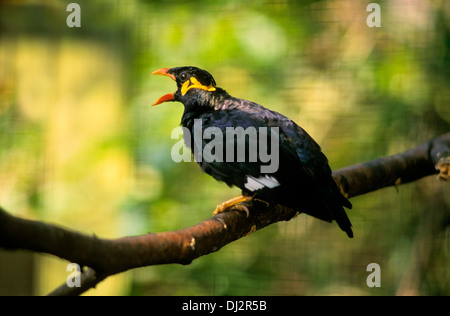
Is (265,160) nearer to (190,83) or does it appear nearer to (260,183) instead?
(260,183)

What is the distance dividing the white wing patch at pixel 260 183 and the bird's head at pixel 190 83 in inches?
14.0

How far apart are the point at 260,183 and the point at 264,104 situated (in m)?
0.98

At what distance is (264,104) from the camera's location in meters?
2.22

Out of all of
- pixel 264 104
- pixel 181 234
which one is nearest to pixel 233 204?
pixel 181 234

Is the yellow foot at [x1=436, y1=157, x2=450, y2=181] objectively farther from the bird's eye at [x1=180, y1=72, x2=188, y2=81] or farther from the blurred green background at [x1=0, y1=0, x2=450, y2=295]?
the bird's eye at [x1=180, y1=72, x2=188, y2=81]

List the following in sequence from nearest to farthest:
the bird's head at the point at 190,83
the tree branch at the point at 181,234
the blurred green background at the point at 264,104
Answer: the tree branch at the point at 181,234
the bird's head at the point at 190,83
the blurred green background at the point at 264,104

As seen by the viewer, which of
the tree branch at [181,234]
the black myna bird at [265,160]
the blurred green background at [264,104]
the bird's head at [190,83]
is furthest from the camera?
the blurred green background at [264,104]

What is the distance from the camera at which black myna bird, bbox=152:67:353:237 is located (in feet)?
4.15

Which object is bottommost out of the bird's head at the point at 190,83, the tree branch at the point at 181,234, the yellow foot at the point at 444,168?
the tree branch at the point at 181,234

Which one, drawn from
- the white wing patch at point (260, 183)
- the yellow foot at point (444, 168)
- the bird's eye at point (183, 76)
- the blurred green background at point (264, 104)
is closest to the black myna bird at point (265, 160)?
the white wing patch at point (260, 183)

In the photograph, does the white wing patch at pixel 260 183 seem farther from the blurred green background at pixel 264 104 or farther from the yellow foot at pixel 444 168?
the blurred green background at pixel 264 104

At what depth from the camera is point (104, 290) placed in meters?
2.28

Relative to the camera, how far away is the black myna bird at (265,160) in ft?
4.15

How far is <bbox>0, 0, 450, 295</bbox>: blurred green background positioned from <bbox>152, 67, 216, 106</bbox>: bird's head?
56 centimetres
